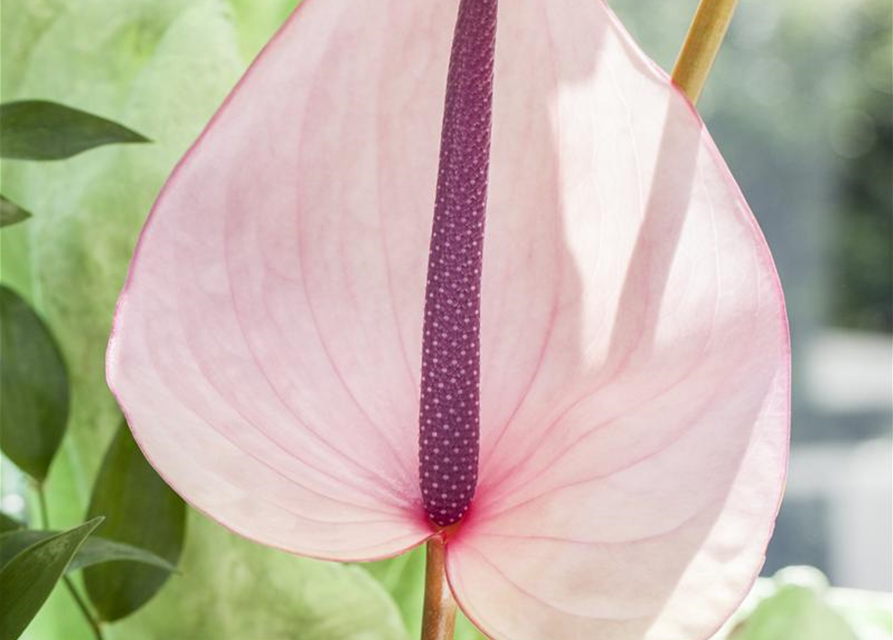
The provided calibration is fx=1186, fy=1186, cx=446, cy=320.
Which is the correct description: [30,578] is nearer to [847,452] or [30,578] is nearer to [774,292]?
[774,292]

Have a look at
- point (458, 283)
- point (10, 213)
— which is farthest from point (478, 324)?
point (10, 213)

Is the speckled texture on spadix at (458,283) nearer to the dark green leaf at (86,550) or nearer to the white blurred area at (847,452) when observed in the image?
the dark green leaf at (86,550)

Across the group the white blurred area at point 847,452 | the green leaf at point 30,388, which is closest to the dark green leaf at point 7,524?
the green leaf at point 30,388

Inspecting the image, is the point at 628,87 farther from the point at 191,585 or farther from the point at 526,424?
the point at 191,585

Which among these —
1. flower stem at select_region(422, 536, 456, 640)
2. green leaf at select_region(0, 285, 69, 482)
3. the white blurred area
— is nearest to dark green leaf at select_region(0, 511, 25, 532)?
green leaf at select_region(0, 285, 69, 482)

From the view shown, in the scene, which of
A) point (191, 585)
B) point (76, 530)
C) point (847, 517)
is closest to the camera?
point (76, 530)

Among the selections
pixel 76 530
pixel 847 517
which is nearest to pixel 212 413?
pixel 76 530
